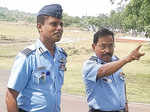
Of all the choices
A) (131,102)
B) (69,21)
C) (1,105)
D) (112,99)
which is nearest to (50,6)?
(112,99)

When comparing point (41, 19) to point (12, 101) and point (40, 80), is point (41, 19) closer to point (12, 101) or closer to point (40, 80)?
point (40, 80)

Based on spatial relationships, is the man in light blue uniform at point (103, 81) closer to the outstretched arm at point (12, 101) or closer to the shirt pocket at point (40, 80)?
the shirt pocket at point (40, 80)

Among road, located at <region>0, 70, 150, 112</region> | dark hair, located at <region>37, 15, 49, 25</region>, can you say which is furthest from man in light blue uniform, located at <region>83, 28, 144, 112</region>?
road, located at <region>0, 70, 150, 112</region>

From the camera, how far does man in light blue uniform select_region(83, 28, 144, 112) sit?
3.38m

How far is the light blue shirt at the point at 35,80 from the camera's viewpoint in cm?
279

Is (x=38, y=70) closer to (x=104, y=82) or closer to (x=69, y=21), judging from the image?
(x=104, y=82)

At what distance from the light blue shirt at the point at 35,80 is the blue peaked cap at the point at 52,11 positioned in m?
0.27

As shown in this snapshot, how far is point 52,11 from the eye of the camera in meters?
2.93

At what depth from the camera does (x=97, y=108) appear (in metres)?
3.42

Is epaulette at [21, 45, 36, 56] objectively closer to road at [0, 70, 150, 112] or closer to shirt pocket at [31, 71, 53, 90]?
shirt pocket at [31, 71, 53, 90]

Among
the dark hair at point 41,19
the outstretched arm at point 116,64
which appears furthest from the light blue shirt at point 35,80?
the outstretched arm at point 116,64

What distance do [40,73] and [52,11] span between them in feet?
1.75

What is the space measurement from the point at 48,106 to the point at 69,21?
111 metres

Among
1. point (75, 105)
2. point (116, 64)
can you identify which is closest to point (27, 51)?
point (116, 64)
